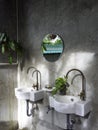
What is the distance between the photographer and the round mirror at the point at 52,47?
2.30 metres

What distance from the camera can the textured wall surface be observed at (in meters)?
2.81

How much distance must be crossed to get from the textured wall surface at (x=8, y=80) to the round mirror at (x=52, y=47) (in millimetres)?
716

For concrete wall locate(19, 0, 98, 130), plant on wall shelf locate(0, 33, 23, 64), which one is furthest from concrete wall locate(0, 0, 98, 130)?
plant on wall shelf locate(0, 33, 23, 64)

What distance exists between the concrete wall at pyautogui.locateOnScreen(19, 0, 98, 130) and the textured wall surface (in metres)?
0.14

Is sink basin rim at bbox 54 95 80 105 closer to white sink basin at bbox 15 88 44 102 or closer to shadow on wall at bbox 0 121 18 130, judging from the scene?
white sink basin at bbox 15 88 44 102

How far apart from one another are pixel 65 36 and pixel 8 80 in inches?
50.8

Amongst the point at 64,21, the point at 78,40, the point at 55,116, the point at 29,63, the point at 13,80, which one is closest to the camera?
the point at 78,40

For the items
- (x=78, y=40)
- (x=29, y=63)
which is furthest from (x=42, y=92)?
(x=78, y=40)

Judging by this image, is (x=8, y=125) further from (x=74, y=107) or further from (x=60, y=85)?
(x=74, y=107)

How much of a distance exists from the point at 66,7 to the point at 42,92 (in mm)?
1201

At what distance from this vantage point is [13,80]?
2.93m

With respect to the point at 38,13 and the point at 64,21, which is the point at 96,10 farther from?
the point at 38,13

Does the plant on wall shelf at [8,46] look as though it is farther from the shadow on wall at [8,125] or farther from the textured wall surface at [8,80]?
the shadow on wall at [8,125]

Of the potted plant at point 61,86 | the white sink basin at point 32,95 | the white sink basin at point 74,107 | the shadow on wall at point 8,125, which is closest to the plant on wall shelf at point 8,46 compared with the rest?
the white sink basin at point 32,95
